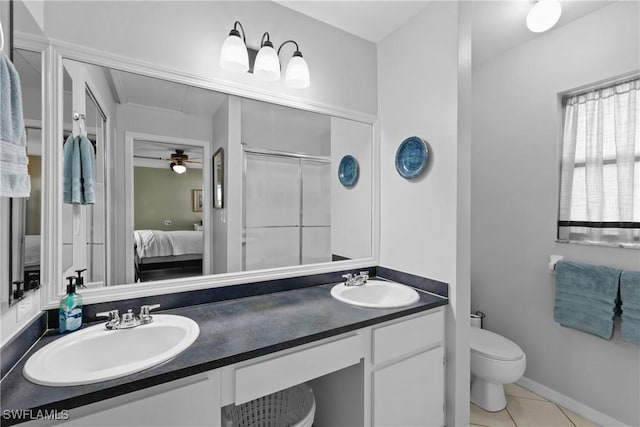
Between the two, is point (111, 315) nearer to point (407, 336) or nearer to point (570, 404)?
point (407, 336)

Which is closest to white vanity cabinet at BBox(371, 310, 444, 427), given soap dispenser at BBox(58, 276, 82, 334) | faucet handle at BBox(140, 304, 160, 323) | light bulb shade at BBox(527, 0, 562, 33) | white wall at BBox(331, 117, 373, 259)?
white wall at BBox(331, 117, 373, 259)

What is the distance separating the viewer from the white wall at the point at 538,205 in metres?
1.73

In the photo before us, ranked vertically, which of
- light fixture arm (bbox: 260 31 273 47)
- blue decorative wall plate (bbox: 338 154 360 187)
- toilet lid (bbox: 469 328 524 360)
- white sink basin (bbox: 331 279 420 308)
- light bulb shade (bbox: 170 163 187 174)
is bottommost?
toilet lid (bbox: 469 328 524 360)

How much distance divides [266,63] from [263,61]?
0.02 meters

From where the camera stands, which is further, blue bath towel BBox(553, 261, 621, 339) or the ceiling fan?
blue bath towel BBox(553, 261, 621, 339)

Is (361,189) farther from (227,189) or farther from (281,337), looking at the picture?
(281,337)

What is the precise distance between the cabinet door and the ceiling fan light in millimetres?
1350

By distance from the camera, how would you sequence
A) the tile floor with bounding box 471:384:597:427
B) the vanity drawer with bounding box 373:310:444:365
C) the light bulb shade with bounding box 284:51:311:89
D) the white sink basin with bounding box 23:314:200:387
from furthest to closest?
the tile floor with bounding box 471:384:597:427, the light bulb shade with bounding box 284:51:311:89, the vanity drawer with bounding box 373:310:444:365, the white sink basin with bounding box 23:314:200:387

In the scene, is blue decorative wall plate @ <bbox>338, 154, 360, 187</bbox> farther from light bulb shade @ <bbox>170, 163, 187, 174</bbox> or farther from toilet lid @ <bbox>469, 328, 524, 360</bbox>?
toilet lid @ <bbox>469, 328, 524, 360</bbox>

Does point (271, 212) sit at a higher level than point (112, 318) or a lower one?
higher

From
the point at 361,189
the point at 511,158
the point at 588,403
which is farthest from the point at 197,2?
the point at 588,403

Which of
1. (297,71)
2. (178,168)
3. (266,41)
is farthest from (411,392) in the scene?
(266,41)

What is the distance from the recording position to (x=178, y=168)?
1.44 metres

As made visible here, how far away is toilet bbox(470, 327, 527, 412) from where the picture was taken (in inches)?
70.3
